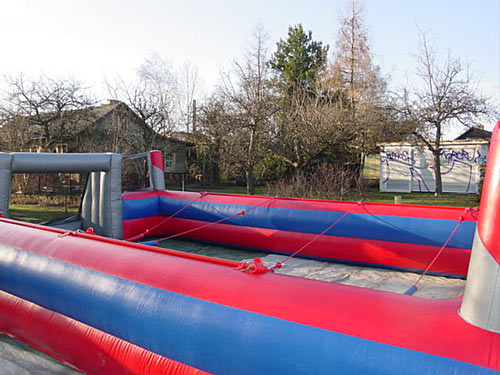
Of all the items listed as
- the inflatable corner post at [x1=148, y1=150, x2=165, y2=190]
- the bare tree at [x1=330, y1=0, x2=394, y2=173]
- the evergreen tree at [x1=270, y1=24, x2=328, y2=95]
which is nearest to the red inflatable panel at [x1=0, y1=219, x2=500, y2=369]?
the inflatable corner post at [x1=148, y1=150, x2=165, y2=190]

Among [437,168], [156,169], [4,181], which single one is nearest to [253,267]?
[4,181]

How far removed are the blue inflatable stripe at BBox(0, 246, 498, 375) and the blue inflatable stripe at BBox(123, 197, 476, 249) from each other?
3.19 meters

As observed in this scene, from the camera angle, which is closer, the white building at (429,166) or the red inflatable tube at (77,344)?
the red inflatable tube at (77,344)

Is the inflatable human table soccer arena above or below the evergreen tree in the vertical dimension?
below

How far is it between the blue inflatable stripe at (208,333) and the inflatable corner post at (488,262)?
233mm

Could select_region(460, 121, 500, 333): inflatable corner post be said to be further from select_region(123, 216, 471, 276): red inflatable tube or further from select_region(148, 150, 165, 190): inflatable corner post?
select_region(148, 150, 165, 190): inflatable corner post

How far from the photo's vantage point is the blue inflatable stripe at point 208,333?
5.12 feet

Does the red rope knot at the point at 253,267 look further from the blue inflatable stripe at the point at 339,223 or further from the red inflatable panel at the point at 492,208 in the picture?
the blue inflatable stripe at the point at 339,223

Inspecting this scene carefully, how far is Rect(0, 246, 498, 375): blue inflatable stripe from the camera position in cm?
156

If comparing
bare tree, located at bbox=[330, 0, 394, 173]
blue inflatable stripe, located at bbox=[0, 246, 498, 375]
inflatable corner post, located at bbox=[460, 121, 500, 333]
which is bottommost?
blue inflatable stripe, located at bbox=[0, 246, 498, 375]

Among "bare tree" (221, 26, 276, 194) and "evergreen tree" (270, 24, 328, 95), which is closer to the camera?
"bare tree" (221, 26, 276, 194)

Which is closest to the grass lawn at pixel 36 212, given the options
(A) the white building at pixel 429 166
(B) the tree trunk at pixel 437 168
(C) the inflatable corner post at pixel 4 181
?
(C) the inflatable corner post at pixel 4 181

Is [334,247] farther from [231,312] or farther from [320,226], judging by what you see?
[231,312]

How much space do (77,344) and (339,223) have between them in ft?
10.9
